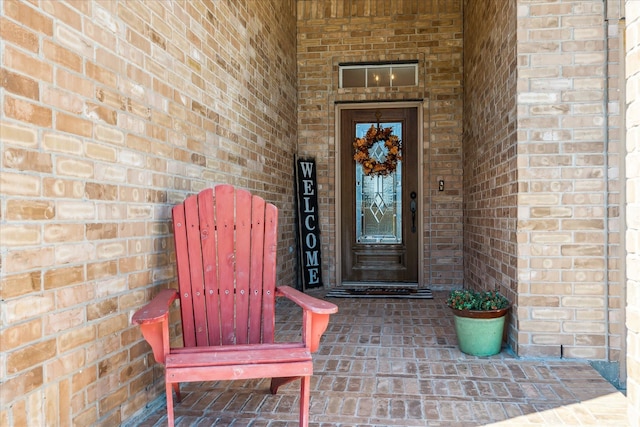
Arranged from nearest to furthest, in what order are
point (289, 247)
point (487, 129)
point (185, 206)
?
point (185, 206)
point (487, 129)
point (289, 247)

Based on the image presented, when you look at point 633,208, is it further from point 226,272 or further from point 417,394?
point 226,272

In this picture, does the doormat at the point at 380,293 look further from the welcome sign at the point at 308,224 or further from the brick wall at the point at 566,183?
the brick wall at the point at 566,183

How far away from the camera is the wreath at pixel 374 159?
18.3 feet

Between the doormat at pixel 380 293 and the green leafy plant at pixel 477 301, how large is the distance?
181cm

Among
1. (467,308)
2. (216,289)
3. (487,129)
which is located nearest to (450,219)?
(487,129)

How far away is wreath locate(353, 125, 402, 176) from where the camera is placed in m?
5.58

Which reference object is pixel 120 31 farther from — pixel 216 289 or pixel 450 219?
pixel 450 219

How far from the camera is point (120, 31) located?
6.61 feet

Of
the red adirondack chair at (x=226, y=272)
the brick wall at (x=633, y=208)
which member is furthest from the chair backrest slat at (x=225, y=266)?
the brick wall at (x=633, y=208)

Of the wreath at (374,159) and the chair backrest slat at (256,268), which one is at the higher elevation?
the wreath at (374,159)

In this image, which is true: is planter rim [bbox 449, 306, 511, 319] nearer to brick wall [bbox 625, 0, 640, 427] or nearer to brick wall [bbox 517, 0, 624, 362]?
brick wall [bbox 517, 0, 624, 362]

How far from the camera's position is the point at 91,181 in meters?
1.80

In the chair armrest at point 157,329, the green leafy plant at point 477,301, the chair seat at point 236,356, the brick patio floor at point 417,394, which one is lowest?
the brick patio floor at point 417,394

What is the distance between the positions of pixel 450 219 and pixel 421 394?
3400mm
